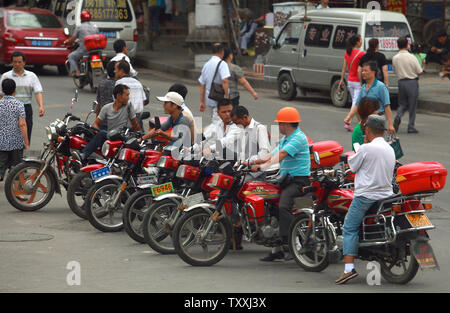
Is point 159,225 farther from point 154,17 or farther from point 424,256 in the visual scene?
point 154,17

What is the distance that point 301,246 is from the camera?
8359mm

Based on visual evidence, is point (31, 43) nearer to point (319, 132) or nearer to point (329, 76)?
point (329, 76)

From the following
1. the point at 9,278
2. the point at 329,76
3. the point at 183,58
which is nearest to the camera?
the point at 9,278

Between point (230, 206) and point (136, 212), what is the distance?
108cm

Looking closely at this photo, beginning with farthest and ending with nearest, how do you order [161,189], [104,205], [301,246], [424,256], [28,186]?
1. [28,186]
2. [104,205]
3. [161,189]
4. [301,246]
5. [424,256]

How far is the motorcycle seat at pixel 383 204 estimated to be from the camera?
25.5ft

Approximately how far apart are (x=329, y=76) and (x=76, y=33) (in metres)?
5.75

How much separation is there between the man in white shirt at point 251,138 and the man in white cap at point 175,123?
76 centimetres

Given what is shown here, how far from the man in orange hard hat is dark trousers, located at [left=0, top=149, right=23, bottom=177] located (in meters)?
4.47

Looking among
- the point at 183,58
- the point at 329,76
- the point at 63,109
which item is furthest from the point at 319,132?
the point at 183,58

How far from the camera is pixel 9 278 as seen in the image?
7.95 meters

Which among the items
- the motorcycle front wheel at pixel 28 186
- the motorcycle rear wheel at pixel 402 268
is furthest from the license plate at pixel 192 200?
the motorcycle front wheel at pixel 28 186

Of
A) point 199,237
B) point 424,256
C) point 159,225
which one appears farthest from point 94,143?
point 424,256

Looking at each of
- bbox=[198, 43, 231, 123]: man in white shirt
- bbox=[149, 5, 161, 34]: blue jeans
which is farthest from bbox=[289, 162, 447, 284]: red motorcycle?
bbox=[149, 5, 161, 34]: blue jeans
